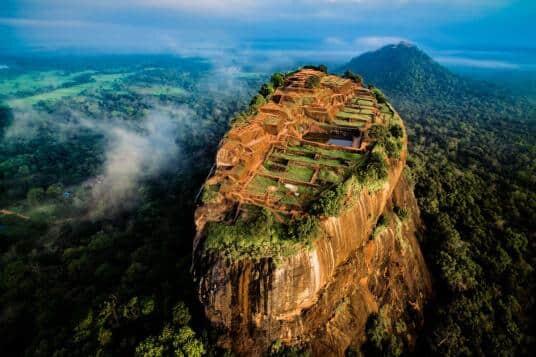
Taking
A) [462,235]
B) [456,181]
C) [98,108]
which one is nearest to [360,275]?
[462,235]

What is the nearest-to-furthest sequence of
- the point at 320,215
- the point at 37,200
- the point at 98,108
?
the point at 320,215, the point at 37,200, the point at 98,108

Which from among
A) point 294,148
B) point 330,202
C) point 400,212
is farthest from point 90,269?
point 400,212

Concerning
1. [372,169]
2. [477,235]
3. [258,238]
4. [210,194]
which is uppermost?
[372,169]

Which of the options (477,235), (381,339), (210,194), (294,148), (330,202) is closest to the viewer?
(330,202)

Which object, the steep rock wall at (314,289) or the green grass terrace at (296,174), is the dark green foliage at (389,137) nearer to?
the steep rock wall at (314,289)

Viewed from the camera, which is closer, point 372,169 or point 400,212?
point 372,169

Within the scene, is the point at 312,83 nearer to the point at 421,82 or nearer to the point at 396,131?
the point at 396,131

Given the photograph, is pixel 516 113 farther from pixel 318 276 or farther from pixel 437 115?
pixel 318 276

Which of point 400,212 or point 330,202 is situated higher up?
→ point 330,202
